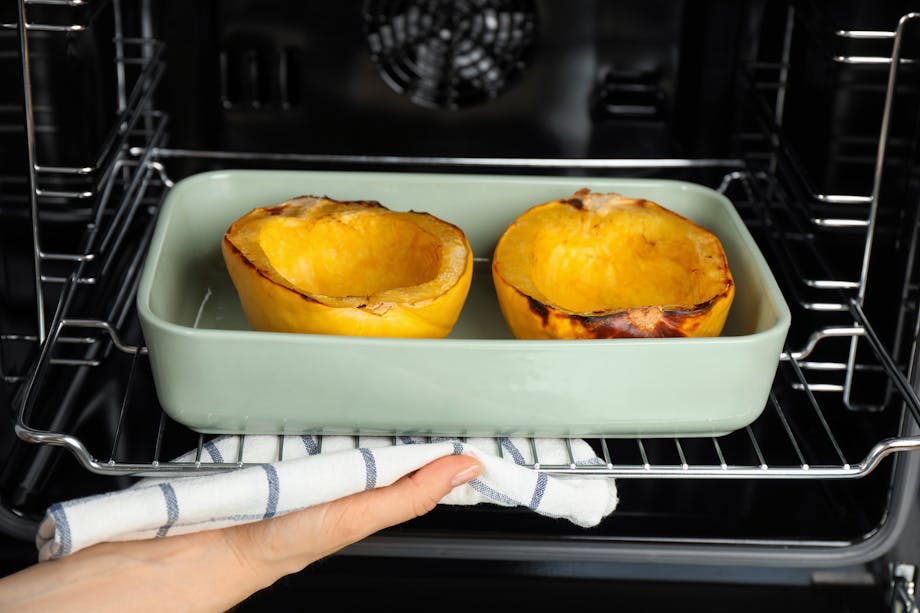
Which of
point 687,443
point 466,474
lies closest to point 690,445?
point 687,443

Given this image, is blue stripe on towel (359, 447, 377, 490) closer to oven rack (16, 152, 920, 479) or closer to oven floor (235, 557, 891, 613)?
oven rack (16, 152, 920, 479)

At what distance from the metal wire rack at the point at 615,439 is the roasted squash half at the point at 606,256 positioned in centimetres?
9

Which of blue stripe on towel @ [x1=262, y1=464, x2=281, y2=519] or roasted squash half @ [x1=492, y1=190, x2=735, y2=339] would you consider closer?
blue stripe on towel @ [x1=262, y1=464, x2=281, y2=519]

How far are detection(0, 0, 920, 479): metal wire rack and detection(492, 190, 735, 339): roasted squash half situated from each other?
0.30 ft

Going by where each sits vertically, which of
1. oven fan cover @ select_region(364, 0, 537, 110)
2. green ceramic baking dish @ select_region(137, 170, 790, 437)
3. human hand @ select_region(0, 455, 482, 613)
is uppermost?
oven fan cover @ select_region(364, 0, 537, 110)

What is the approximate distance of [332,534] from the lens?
72 centimetres

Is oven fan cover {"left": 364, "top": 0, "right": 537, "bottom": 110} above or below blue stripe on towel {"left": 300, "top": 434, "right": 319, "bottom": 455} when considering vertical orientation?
above

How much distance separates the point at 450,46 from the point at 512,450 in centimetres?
43

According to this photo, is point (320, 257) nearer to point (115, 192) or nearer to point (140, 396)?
point (140, 396)

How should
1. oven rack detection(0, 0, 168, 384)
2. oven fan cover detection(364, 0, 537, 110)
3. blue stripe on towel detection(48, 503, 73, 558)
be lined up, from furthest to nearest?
oven fan cover detection(364, 0, 537, 110) < oven rack detection(0, 0, 168, 384) < blue stripe on towel detection(48, 503, 73, 558)

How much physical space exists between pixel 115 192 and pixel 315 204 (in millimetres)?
310

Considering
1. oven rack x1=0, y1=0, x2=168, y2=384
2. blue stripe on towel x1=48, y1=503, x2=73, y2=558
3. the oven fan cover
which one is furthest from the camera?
the oven fan cover

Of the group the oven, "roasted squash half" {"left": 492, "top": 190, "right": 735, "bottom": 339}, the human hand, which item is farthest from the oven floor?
"roasted squash half" {"left": 492, "top": 190, "right": 735, "bottom": 339}

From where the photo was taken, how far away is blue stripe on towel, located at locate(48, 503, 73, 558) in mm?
638
